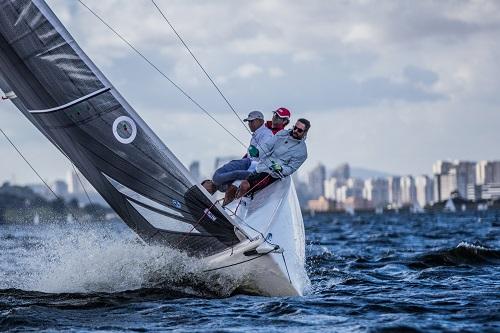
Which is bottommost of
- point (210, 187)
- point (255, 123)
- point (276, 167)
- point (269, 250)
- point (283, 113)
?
point (269, 250)

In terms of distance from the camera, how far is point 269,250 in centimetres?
1029

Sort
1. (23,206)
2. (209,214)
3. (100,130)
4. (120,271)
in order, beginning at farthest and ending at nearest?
1. (23,206)
2. (120,271)
3. (209,214)
4. (100,130)

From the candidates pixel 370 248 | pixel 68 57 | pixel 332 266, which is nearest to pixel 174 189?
pixel 68 57

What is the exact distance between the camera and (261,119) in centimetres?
1184

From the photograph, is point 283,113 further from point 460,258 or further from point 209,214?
point 460,258

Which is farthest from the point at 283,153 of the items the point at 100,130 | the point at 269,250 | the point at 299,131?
the point at 100,130

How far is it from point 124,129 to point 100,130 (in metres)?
0.28

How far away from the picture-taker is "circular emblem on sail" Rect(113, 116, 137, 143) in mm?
10320

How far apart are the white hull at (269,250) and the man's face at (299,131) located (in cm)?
75

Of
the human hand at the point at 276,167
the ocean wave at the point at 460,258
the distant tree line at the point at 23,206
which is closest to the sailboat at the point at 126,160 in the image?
the human hand at the point at 276,167

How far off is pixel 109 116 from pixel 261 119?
7.15ft

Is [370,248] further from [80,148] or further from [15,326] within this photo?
[15,326]

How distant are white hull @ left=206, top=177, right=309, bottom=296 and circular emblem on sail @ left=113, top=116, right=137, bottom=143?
4.93 feet

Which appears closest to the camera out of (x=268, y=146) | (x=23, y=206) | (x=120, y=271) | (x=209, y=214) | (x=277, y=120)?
(x=209, y=214)
